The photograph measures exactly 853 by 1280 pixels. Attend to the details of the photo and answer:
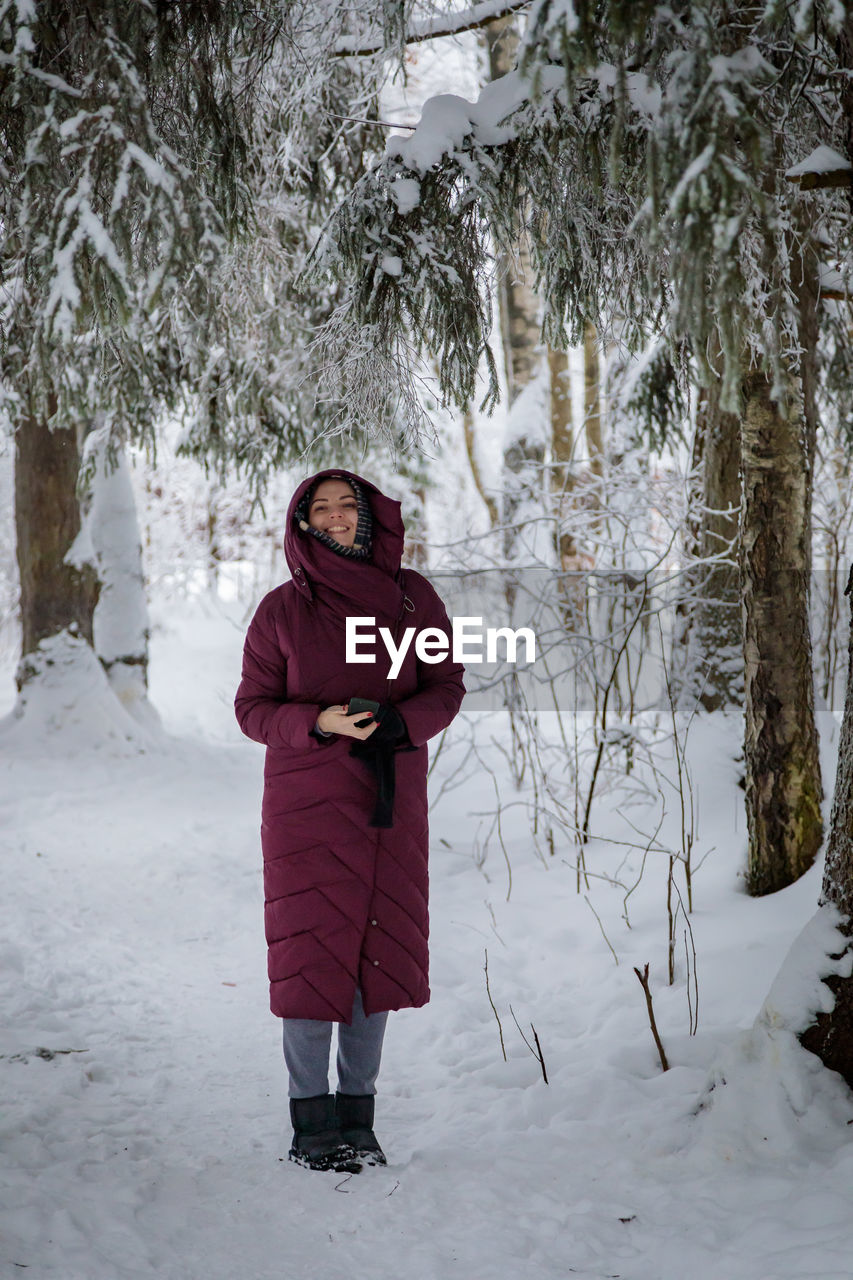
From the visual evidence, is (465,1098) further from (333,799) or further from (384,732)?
(384,732)

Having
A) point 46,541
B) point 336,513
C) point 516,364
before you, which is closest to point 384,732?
point 336,513

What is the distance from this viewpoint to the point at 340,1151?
2.41 m

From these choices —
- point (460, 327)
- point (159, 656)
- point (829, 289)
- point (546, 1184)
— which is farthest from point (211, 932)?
point (159, 656)

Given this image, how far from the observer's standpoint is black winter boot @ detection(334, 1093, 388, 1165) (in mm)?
2432

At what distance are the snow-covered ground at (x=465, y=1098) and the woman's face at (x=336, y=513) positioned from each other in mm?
1647

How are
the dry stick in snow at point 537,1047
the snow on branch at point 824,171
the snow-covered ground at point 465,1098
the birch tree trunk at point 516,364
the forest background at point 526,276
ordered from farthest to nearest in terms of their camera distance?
the birch tree trunk at point 516,364 → the dry stick in snow at point 537,1047 → the snow on branch at point 824,171 → the snow-covered ground at point 465,1098 → the forest background at point 526,276

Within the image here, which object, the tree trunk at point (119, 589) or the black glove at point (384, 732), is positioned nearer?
the black glove at point (384, 732)

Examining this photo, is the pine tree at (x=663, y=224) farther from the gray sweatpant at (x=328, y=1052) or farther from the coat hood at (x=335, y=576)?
the gray sweatpant at (x=328, y=1052)

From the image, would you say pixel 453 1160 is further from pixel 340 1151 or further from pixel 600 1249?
pixel 600 1249

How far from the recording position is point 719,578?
4988mm

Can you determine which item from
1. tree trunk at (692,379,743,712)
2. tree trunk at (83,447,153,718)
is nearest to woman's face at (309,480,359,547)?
tree trunk at (692,379,743,712)

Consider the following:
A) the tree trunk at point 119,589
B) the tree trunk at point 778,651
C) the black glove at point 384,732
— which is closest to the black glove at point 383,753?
the black glove at point 384,732

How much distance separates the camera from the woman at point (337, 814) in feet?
7.88

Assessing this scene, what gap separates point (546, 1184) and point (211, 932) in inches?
105
